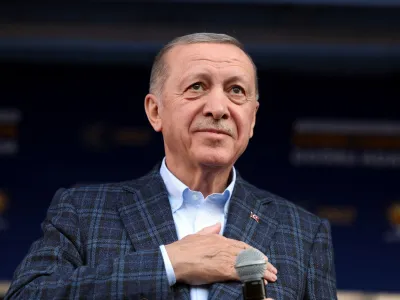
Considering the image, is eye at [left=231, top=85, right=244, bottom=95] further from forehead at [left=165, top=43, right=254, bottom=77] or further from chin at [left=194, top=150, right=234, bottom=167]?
chin at [left=194, top=150, right=234, bottom=167]

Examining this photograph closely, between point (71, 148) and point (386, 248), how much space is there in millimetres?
1981

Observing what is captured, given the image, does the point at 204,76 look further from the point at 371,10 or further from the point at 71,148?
the point at 71,148

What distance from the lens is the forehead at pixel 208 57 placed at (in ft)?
7.66

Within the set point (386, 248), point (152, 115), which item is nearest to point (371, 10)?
point (386, 248)

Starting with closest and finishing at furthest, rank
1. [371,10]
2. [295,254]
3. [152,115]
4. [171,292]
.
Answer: [171,292], [295,254], [152,115], [371,10]

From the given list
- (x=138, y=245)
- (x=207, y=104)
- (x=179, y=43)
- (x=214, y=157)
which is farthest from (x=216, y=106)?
(x=138, y=245)

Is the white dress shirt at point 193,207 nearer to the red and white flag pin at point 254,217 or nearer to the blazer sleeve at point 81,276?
the red and white flag pin at point 254,217

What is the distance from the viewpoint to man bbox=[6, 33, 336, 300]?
6.82 ft

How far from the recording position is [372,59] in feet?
15.8

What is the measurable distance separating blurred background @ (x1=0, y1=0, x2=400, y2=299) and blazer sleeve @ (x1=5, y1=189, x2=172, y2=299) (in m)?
2.77

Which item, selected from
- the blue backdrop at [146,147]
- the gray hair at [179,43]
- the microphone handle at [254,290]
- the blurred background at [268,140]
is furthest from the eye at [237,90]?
the blue backdrop at [146,147]

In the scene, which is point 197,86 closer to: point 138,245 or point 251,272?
point 138,245

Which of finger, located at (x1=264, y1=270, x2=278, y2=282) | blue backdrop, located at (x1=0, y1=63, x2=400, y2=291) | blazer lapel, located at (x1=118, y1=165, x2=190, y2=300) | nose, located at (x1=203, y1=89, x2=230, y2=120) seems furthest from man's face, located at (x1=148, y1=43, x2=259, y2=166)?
blue backdrop, located at (x1=0, y1=63, x2=400, y2=291)

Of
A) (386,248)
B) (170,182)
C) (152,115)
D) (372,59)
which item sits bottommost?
(386,248)
